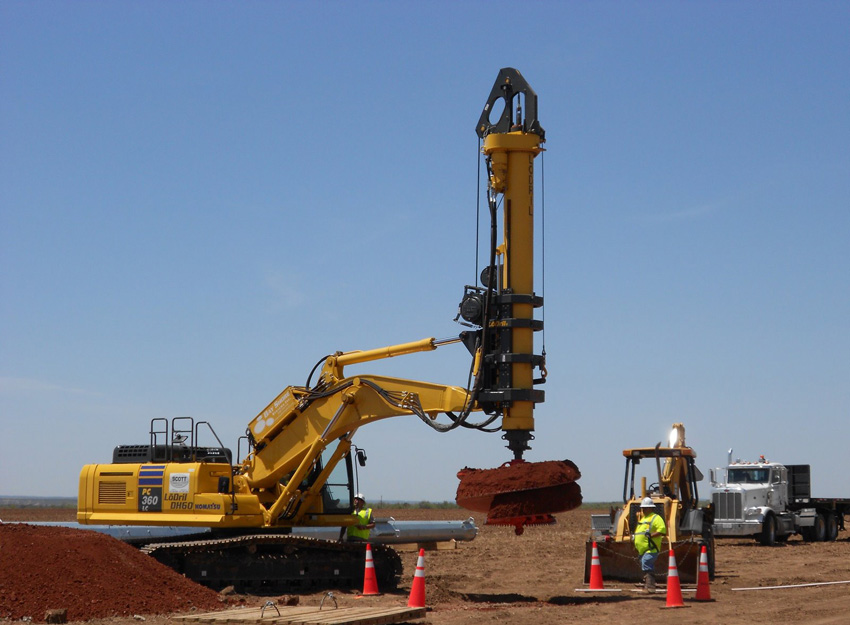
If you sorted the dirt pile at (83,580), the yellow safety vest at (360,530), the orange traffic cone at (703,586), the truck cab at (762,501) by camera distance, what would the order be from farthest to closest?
the truck cab at (762,501) → the yellow safety vest at (360,530) → the orange traffic cone at (703,586) → the dirt pile at (83,580)

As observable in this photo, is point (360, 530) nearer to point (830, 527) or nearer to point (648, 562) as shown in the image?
point (648, 562)

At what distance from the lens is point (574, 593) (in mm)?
19141

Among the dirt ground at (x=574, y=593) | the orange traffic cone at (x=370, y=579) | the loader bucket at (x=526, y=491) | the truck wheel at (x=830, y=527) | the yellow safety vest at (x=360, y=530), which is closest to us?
the dirt ground at (x=574, y=593)

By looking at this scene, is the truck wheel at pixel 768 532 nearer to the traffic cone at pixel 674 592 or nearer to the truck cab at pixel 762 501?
the truck cab at pixel 762 501

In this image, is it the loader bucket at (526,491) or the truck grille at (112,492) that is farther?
the truck grille at (112,492)

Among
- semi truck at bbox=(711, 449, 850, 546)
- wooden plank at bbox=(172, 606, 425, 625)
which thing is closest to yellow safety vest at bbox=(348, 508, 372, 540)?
wooden plank at bbox=(172, 606, 425, 625)

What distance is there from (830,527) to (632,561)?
20.2m

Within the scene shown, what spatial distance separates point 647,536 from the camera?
61.3 ft

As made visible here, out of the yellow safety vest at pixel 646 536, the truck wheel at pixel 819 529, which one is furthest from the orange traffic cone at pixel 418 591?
the truck wheel at pixel 819 529

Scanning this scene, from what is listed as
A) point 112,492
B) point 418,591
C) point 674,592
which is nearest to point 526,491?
point 418,591

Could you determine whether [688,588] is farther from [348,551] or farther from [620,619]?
[348,551]

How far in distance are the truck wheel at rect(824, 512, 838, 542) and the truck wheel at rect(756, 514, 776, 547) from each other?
409 cm

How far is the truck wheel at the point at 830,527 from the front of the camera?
37062 millimetres

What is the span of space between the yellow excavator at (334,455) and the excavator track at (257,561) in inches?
0.9
